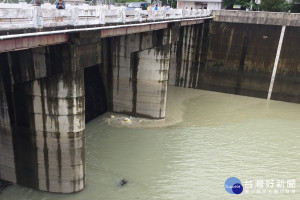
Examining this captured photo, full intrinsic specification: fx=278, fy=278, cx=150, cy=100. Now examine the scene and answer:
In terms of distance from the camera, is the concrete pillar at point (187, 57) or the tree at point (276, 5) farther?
the tree at point (276, 5)

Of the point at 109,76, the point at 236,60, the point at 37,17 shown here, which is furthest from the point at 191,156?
the point at 236,60

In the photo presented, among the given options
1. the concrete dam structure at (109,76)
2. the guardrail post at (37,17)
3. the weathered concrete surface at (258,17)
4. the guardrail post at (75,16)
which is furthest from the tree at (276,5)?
the guardrail post at (37,17)

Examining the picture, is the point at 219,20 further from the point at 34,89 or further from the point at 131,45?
the point at 34,89

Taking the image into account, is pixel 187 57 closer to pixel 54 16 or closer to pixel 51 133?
pixel 51 133

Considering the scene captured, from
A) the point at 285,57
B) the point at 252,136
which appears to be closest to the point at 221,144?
the point at 252,136

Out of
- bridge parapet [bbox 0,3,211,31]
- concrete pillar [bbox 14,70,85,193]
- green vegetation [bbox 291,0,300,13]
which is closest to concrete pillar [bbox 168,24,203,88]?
bridge parapet [bbox 0,3,211,31]

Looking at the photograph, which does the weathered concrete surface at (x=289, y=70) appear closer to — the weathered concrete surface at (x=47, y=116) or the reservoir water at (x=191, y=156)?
the reservoir water at (x=191, y=156)

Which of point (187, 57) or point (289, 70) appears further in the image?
point (187, 57)
